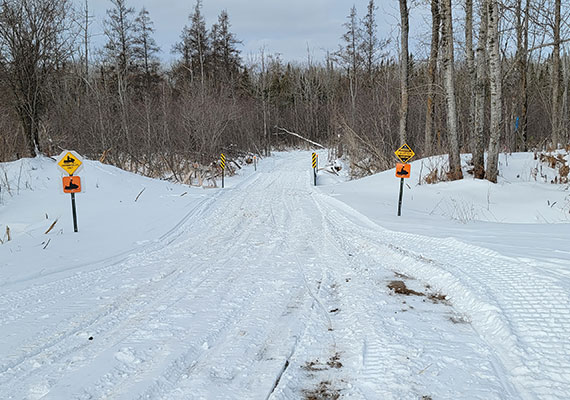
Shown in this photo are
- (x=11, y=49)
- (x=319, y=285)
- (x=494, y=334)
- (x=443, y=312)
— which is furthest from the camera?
(x=11, y=49)

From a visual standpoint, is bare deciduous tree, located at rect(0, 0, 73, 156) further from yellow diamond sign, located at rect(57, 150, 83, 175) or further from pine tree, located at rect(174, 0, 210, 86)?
pine tree, located at rect(174, 0, 210, 86)

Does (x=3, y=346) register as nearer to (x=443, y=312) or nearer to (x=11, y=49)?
(x=443, y=312)

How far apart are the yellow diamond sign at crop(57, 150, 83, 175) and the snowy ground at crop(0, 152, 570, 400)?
1.35m

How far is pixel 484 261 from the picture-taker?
5133 millimetres

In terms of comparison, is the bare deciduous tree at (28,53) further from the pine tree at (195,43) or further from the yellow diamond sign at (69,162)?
the pine tree at (195,43)

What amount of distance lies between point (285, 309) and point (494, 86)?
10.0 m

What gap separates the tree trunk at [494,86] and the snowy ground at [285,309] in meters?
2.63

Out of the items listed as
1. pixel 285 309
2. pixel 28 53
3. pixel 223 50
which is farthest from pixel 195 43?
pixel 285 309

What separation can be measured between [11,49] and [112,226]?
809cm

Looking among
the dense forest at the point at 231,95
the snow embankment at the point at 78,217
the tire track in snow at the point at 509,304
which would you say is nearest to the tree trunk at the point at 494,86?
the dense forest at the point at 231,95

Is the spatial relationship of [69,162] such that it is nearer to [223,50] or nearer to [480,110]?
[480,110]

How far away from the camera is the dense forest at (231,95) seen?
40.5 feet

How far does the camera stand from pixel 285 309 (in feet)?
14.1

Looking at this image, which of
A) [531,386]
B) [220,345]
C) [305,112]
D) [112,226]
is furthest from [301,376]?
[305,112]
